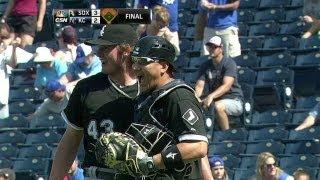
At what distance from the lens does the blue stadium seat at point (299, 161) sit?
12.4 metres

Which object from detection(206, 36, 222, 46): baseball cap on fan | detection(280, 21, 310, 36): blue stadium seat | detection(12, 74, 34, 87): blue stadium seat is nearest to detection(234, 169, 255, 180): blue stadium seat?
detection(206, 36, 222, 46): baseball cap on fan

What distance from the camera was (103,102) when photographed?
7.28 m

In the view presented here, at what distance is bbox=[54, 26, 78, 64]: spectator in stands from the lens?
14633mm

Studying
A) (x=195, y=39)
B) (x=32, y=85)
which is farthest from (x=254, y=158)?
(x=32, y=85)

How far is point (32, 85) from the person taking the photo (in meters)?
15.8

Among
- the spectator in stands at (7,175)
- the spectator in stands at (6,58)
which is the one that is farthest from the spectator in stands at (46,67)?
the spectator in stands at (7,175)

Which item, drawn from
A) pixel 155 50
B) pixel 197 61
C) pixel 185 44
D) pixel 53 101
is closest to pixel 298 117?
pixel 197 61

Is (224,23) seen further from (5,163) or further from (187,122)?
(187,122)

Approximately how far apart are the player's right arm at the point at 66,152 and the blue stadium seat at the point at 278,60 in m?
7.07

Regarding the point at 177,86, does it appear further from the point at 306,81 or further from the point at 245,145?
the point at 306,81

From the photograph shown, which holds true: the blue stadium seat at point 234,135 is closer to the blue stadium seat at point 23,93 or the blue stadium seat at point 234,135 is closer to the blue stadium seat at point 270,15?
the blue stadium seat at point 270,15

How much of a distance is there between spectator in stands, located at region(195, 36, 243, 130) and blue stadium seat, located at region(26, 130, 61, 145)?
6.23 ft

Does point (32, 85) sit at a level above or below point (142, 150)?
below

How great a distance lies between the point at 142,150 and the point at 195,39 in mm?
8814
